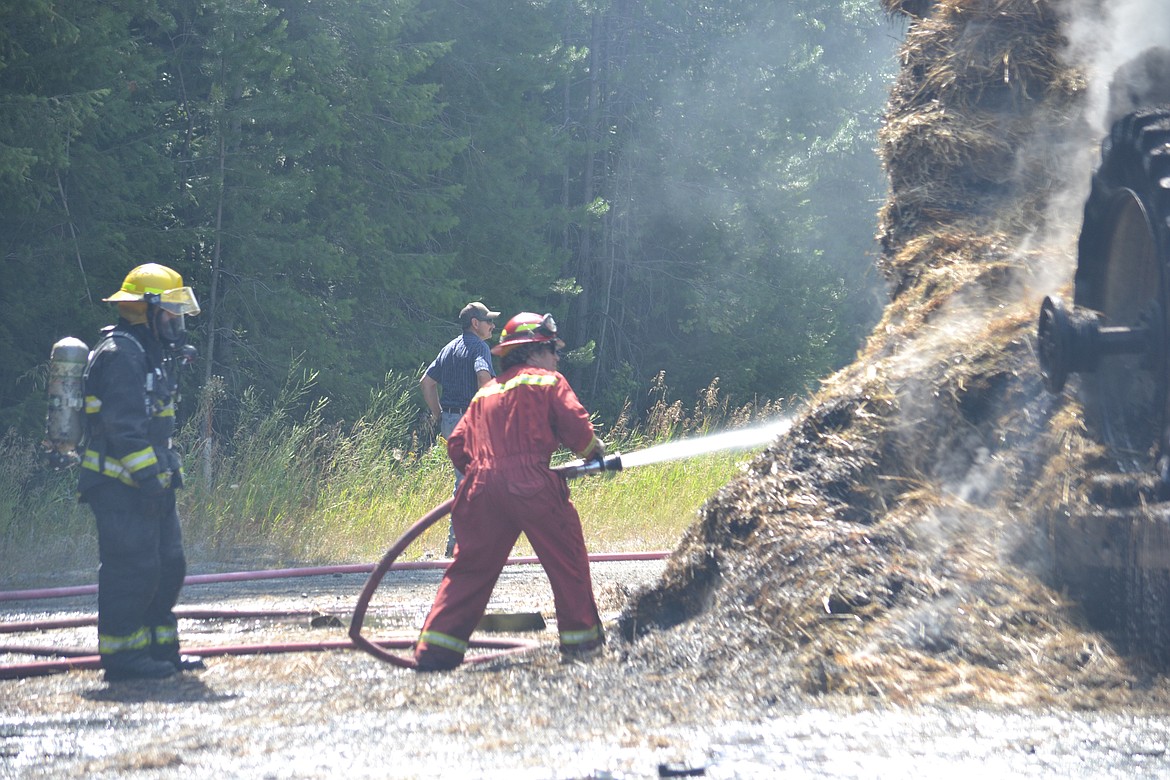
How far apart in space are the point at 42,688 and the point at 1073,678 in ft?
14.5

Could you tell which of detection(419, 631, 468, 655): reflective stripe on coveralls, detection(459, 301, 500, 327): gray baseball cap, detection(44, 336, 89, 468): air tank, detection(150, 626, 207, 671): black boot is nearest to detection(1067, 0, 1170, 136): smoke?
detection(419, 631, 468, 655): reflective stripe on coveralls

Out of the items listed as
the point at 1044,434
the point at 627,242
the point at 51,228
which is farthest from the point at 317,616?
the point at 627,242

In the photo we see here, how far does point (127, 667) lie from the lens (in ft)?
20.0

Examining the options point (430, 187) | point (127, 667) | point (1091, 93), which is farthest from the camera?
point (430, 187)

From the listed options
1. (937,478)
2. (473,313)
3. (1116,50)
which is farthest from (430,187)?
(937,478)

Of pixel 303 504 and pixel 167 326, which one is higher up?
pixel 167 326

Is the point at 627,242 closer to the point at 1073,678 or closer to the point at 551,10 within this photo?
the point at 551,10

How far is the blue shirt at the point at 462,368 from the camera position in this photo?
10.3 m

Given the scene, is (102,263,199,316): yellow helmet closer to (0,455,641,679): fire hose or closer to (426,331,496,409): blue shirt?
(0,455,641,679): fire hose

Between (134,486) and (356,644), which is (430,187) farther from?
(356,644)

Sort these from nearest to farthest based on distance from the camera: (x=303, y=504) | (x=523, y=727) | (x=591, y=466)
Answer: (x=523, y=727) → (x=591, y=466) → (x=303, y=504)

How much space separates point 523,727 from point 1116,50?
189 inches

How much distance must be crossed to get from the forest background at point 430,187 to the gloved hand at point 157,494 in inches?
182

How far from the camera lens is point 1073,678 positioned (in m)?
4.89
